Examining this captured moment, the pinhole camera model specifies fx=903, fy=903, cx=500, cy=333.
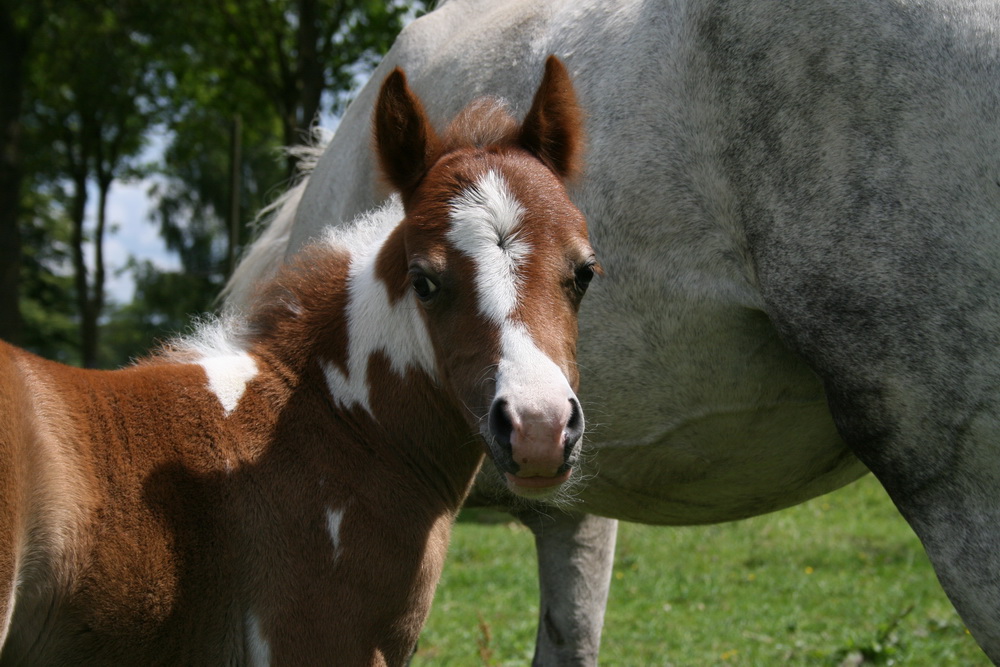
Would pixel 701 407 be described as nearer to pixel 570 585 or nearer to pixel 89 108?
pixel 570 585

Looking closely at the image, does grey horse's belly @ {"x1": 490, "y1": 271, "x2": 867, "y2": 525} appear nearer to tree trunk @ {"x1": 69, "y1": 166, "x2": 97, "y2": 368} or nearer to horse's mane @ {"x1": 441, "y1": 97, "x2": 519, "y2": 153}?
horse's mane @ {"x1": 441, "y1": 97, "x2": 519, "y2": 153}

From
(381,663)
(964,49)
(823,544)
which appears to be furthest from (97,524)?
(823,544)

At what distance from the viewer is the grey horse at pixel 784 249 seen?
2.14 meters

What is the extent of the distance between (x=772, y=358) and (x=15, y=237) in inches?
512

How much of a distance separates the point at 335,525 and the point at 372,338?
1.78 ft

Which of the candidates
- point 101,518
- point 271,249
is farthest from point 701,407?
point 271,249

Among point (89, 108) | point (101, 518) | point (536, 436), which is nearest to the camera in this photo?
point (536, 436)

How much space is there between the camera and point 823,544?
8.02 m

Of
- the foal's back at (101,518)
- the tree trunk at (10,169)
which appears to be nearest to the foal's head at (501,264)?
the foal's back at (101,518)

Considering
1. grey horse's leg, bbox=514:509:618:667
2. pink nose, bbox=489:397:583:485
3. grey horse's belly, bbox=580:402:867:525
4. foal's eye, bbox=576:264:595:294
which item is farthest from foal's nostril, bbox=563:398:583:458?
grey horse's leg, bbox=514:509:618:667

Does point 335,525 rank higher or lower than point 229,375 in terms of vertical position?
lower

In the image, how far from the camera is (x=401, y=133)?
242 centimetres

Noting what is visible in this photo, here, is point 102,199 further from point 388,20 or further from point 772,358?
point 772,358

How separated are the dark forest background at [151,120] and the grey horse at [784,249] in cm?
716
